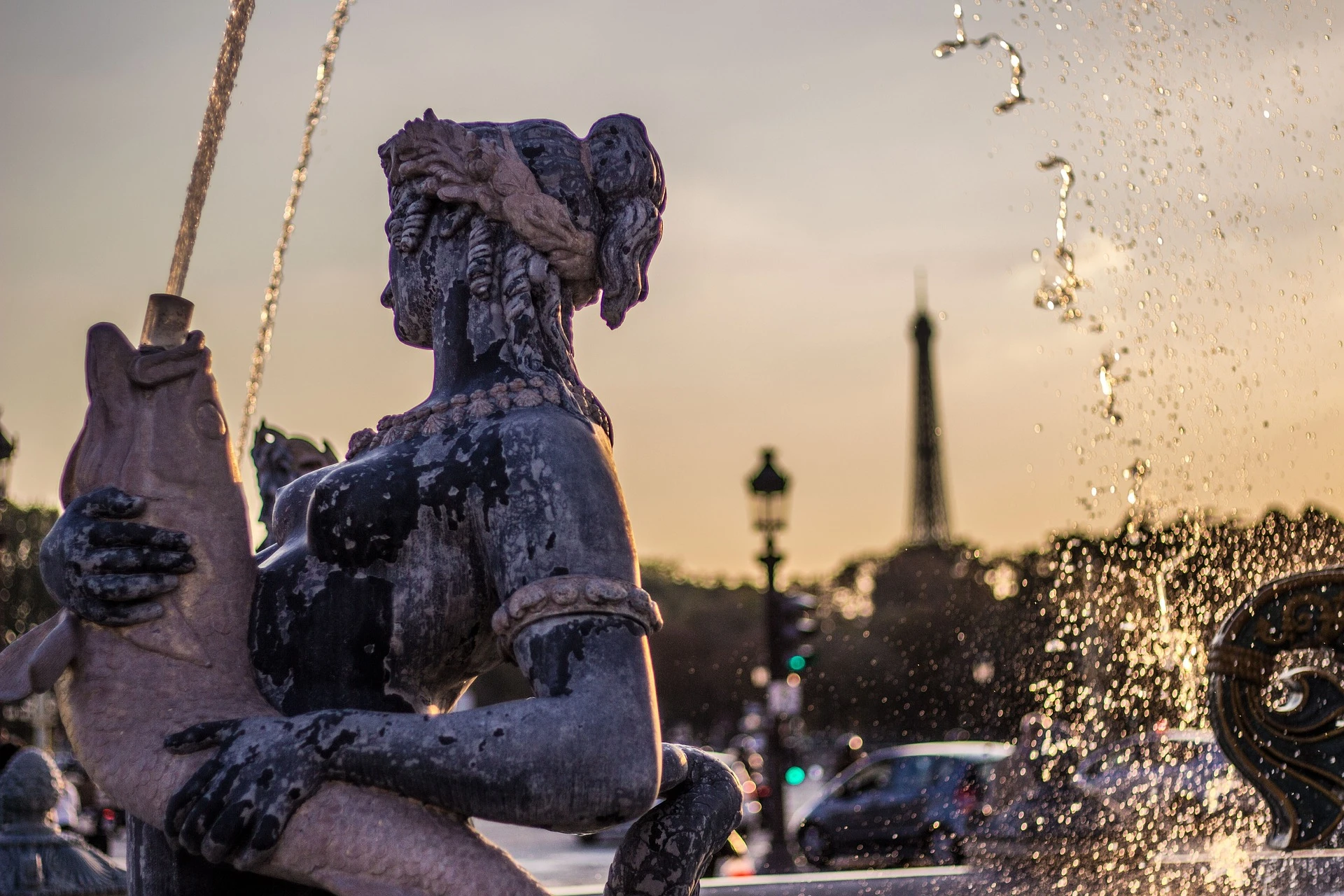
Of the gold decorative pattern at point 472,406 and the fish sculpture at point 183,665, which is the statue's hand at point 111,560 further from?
the gold decorative pattern at point 472,406

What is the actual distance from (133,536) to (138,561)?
0.11ft

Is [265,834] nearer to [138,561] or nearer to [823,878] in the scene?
[138,561]

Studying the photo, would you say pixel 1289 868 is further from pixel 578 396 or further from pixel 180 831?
pixel 180 831

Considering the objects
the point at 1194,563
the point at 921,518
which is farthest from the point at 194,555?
the point at 921,518

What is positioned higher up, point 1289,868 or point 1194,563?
point 1194,563

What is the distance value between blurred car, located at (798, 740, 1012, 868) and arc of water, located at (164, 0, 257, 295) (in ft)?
47.4

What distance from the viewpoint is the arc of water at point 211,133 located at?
253 cm

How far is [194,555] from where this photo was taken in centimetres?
219

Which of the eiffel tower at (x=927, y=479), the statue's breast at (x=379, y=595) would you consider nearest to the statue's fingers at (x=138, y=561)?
the statue's breast at (x=379, y=595)

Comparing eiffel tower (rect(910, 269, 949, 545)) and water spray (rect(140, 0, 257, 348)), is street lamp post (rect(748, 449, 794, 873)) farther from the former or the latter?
eiffel tower (rect(910, 269, 949, 545))

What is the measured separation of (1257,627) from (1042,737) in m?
5.68

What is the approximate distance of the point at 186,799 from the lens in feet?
6.56

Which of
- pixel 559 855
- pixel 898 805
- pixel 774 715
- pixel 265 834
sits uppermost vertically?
pixel 265 834

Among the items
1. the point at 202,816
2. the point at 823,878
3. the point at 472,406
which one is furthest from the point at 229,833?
the point at 823,878
